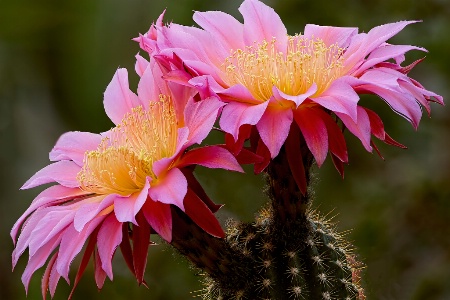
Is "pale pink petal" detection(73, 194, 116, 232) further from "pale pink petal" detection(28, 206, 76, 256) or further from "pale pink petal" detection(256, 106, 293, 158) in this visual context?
"pale pink petal" detection(256, 106, 293, 158)

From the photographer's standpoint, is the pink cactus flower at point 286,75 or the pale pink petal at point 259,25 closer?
the pink cactus flower at point 286,75

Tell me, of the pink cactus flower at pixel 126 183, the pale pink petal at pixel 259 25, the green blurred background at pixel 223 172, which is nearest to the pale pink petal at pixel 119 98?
the pink cactus flower at pixel 126 183

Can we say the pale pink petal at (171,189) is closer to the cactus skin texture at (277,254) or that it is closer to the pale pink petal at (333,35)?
the cactus skin texture at (277,254)

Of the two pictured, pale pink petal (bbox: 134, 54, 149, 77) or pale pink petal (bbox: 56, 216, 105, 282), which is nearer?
pale pink petal (bbox: 56, 216, 105, 282)

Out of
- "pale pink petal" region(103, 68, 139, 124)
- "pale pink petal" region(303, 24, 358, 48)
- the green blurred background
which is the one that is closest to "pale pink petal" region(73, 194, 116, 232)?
"pale pink petal" region(103, 68, 139, 124)

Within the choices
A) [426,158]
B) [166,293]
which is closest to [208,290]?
[166,293]

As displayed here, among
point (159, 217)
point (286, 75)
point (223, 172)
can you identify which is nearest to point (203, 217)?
point (159, 217)

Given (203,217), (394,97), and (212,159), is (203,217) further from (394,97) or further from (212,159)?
(394,97)
